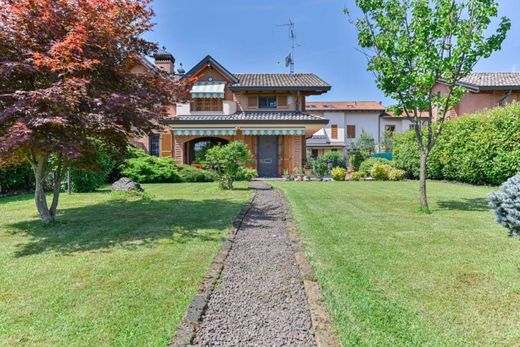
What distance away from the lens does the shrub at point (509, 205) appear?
5195 mm

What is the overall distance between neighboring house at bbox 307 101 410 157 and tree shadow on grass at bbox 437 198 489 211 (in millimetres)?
39151

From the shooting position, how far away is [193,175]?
84.6ft

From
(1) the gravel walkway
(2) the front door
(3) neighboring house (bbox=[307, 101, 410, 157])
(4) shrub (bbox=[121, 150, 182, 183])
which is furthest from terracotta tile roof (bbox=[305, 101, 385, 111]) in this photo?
(1) the gravel walkway

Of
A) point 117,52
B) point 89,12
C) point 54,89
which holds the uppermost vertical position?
point 89,12

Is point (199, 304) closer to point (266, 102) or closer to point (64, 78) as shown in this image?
point (64, 78)

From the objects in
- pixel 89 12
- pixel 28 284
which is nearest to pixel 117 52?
pixel 89 12

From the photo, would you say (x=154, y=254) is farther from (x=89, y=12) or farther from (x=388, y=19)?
(x=388, y=19)

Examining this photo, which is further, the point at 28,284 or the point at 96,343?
the point at 28,284

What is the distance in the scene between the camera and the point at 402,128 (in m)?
55.9

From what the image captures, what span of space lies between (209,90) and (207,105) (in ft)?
4.87

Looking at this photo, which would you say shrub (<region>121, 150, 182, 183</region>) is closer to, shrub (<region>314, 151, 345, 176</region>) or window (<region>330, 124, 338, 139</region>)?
shrub (<region>314, 151, 345, 176</region>)

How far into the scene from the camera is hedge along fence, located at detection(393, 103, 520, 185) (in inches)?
730

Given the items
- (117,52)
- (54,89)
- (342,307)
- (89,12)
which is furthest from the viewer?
(117,52)

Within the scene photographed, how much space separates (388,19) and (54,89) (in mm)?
10165
